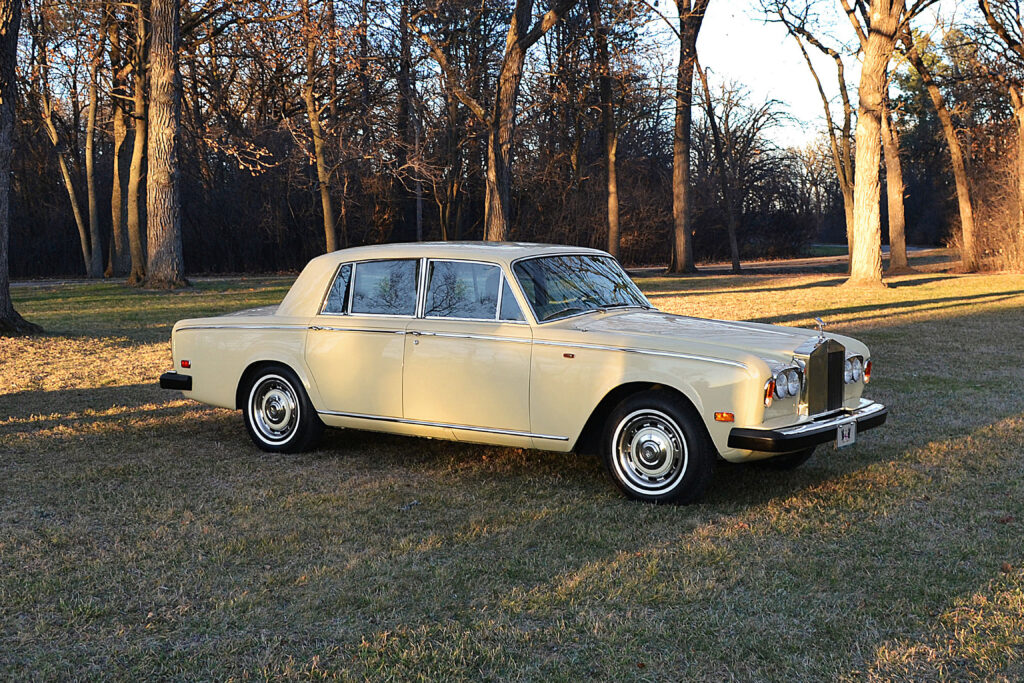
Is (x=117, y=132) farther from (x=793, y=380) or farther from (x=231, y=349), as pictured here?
(x=793, y=380)

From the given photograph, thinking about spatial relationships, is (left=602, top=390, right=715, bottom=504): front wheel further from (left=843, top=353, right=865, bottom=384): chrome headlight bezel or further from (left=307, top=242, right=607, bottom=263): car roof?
(left=307, top=242, right=607, bottom=263): car roof

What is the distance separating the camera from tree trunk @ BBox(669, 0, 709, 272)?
30.5 metres

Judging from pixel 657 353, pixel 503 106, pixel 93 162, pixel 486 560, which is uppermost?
pixel 93 162

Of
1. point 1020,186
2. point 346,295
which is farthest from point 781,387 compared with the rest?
point 1020,186

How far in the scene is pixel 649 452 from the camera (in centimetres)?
572

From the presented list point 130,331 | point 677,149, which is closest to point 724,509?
point 130,331

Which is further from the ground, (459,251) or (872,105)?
(872,105)

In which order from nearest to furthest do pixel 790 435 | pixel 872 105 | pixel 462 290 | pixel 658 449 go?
pixel 790 435 < pixel 658 449 < pixel 462 290 < pixel 872 105

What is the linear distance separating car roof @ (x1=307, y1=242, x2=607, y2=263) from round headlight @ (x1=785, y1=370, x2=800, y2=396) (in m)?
1.61

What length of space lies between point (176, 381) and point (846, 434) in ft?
16.3

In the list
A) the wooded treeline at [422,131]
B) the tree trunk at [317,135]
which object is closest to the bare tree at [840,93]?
the wooded treeline at [422,131]

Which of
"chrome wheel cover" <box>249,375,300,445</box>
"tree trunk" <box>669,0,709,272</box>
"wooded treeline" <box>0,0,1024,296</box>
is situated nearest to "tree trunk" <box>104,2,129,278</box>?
"wooded treeline" <box>0,0,1024,296</box>

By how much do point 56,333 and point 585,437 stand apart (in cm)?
1106

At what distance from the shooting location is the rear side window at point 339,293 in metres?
7.01
